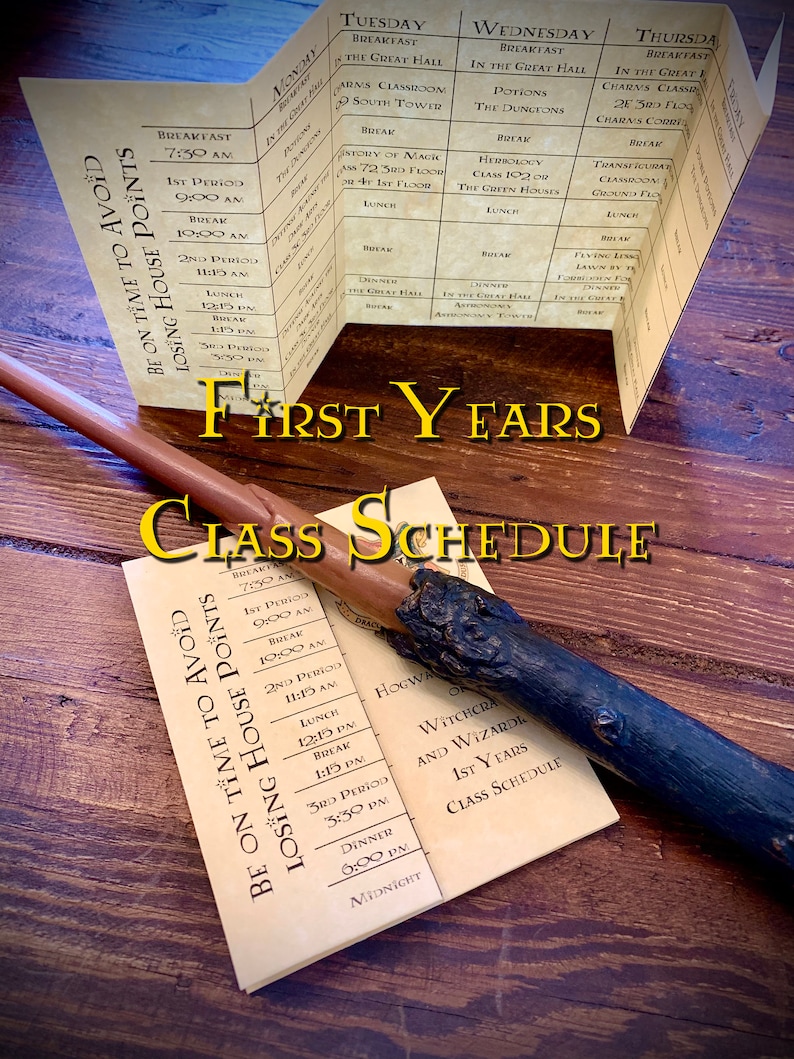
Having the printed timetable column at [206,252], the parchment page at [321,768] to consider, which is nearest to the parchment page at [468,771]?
the parchment page at [321,768]

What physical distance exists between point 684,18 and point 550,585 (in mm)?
427

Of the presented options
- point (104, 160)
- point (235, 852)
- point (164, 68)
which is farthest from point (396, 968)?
point (164, 68)

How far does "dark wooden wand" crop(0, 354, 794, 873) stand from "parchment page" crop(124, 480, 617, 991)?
35mm

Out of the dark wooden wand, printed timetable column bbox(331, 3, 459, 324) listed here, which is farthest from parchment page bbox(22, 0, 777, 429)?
the dark wooden wand

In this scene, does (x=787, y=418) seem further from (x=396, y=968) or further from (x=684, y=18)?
(x=396, y=968)

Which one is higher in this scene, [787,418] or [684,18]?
[684,18]

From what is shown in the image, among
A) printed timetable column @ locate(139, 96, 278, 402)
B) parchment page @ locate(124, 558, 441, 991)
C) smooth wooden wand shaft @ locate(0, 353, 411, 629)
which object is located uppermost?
printed timetable column @ locate(139, 96, 278, 402)

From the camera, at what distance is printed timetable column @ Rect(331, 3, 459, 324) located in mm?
601

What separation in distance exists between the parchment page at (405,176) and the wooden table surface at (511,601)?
7 cm

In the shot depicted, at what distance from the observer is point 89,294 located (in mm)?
793

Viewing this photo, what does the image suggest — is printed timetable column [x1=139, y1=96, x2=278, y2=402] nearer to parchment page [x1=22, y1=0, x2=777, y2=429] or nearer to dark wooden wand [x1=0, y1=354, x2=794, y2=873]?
parchment page [x1=22, y1=0, x2=777, y2=429]

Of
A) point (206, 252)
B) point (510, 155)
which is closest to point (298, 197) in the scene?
point (206, 252)

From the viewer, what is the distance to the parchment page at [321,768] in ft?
1.71

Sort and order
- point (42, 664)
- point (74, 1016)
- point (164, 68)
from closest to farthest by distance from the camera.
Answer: point (74, 1016), point (42, 664), point (164, 68)
